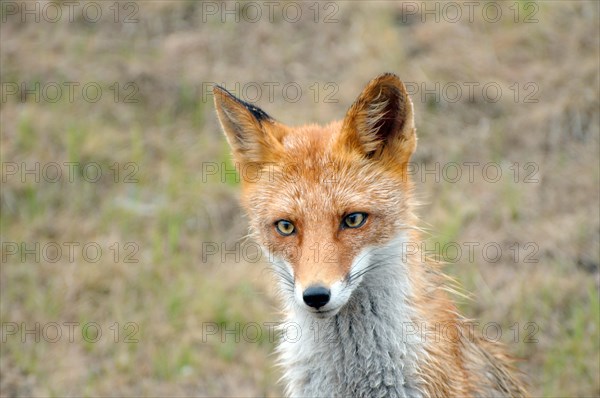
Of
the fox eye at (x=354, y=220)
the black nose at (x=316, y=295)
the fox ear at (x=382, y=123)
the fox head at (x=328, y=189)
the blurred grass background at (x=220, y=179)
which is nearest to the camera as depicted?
the black nose at (x=316, y=295)

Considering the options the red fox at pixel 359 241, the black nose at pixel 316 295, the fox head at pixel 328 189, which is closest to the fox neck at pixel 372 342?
the red fox at pixel 359 241

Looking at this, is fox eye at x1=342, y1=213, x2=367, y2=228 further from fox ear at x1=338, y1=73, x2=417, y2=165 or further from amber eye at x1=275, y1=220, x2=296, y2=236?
fox ear at x1=338, y1=73, x2=417, y2=165

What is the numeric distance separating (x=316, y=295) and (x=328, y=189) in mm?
762

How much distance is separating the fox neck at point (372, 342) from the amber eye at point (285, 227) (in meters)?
0.56

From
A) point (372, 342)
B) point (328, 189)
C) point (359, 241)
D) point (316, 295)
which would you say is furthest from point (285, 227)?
point (372, 342)

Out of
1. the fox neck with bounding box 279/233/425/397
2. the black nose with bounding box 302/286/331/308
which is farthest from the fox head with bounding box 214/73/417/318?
the fox neck with bounding box 279/233/425/397

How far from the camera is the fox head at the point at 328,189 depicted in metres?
4.46

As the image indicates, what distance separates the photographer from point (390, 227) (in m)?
4.80

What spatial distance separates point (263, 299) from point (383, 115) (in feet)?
11.1

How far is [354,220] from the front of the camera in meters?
4.66

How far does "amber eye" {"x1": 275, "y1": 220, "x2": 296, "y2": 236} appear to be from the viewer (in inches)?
186

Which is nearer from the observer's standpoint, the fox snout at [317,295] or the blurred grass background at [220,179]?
the fox snout at [317,295]

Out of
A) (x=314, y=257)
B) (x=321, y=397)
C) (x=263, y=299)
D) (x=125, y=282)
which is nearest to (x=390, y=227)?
(x=314, y=257)

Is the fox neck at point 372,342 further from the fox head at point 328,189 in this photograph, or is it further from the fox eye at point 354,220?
the fox eye at point 354,220
